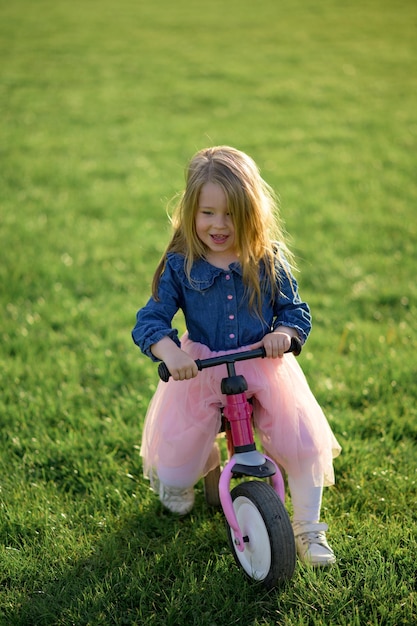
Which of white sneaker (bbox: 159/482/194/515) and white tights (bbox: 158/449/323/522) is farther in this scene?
white sneaker (bbox: 159/482/194/515)

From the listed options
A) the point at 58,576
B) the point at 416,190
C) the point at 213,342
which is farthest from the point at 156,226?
the point at 58,576

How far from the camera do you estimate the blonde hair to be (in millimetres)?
2926

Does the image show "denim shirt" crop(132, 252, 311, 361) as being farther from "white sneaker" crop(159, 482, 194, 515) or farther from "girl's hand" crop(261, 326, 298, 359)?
"white sneaker" crop(159, 482, 194, 515)

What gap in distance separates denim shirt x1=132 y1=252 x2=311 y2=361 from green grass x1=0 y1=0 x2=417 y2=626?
884mm

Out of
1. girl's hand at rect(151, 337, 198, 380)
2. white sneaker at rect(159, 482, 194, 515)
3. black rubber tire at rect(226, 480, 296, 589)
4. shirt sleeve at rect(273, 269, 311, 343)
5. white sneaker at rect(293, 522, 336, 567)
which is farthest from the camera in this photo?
white sneaker at rect(159, 482, 194, 515)

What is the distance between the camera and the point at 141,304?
555 cm

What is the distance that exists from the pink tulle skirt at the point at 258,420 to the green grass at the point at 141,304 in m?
0.30

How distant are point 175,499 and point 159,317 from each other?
89 centimetres

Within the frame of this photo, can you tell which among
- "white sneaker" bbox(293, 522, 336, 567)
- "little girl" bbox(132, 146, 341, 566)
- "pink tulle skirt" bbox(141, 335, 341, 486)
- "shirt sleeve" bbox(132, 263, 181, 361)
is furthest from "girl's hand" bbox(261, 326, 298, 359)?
"white sneaker" bbox(293, 522, 336, 567)

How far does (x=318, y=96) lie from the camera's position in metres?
12.1

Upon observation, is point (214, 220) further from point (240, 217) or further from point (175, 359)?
point (175, 359)

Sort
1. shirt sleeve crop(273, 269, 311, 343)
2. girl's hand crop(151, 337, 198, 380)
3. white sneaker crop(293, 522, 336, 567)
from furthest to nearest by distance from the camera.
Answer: shirt sleeve crop(273, 269, 311, 343), white sneaker crop(293, 522, 336, 567), girl's hand crop(151, 337, 198, 380)

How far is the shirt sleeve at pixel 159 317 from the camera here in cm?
298

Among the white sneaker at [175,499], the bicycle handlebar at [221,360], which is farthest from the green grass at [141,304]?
the bicycle handlebar at [221,360]
